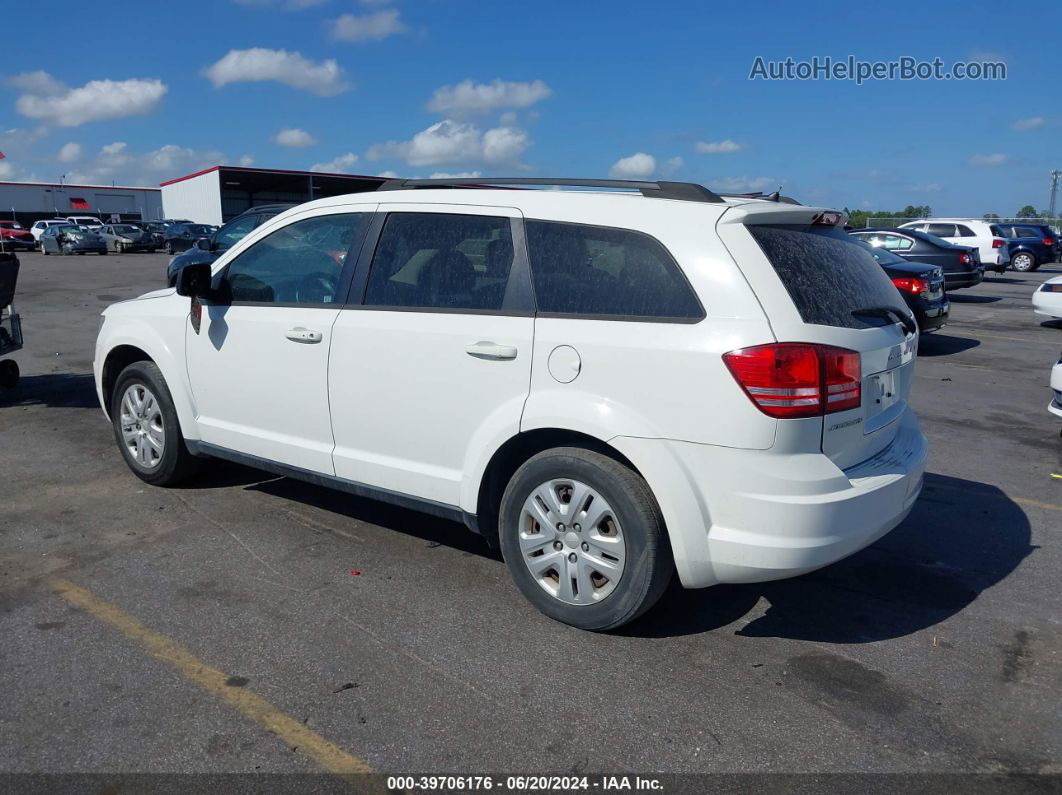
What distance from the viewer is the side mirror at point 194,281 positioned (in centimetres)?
505

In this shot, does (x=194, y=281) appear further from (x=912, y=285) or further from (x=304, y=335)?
(x=912, y=285)

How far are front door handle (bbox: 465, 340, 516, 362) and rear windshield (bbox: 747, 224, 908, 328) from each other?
1.13 meters

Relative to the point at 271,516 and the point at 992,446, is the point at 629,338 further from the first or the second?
the point at 992,446

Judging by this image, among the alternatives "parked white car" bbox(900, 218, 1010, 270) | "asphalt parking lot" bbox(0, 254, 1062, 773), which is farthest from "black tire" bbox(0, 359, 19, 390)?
"parked white car" bbox(900, 218, 1010, 270)

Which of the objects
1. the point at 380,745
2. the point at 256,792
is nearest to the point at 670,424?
the point at 380,745

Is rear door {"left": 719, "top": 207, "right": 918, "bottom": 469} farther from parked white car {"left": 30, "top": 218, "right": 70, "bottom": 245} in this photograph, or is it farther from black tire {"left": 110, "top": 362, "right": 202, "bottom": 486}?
parked white car {"left": 30, "top": 218, "right": 70, "bottom": 245}

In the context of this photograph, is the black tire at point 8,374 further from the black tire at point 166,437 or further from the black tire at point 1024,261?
the black tire at point 1024,261

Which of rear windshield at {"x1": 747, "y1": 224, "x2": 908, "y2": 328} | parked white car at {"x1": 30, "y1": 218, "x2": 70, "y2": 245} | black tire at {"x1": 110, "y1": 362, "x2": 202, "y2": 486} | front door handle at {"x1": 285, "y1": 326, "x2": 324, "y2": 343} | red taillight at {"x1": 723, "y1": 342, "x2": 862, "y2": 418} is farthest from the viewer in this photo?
parked white car at {"x1": 30, "y1": 218, "x2": 70, "y2": 245}

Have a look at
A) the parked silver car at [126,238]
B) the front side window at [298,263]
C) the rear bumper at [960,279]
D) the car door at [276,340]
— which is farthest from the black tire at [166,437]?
the parked silver car at [126,238]

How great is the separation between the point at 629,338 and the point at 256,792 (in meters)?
2.10

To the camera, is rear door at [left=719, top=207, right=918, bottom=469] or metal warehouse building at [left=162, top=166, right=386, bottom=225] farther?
metal warehouse building at [left=162, top=166, right=386, bottom=225]

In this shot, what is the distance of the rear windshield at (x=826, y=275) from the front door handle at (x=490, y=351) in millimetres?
1130

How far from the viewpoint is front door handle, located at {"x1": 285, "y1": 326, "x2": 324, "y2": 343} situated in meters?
4.55

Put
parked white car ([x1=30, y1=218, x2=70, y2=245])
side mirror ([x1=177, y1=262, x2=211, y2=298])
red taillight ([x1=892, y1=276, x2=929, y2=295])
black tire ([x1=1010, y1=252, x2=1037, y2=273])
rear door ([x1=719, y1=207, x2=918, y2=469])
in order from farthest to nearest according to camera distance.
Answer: parked white car ([x1=30, y1=218, x2=70, y2=245]) → black tire ([x1=1010, y1=252, x2=1037, y2=273]) → red taillight ([x1=892, y1=276, x2=929, y2=295]) → side mirror ([x1=177, y1=262, x2=211, y2=298]) → rear door ([x1=719, y1=207, x2=918, y2=469])
